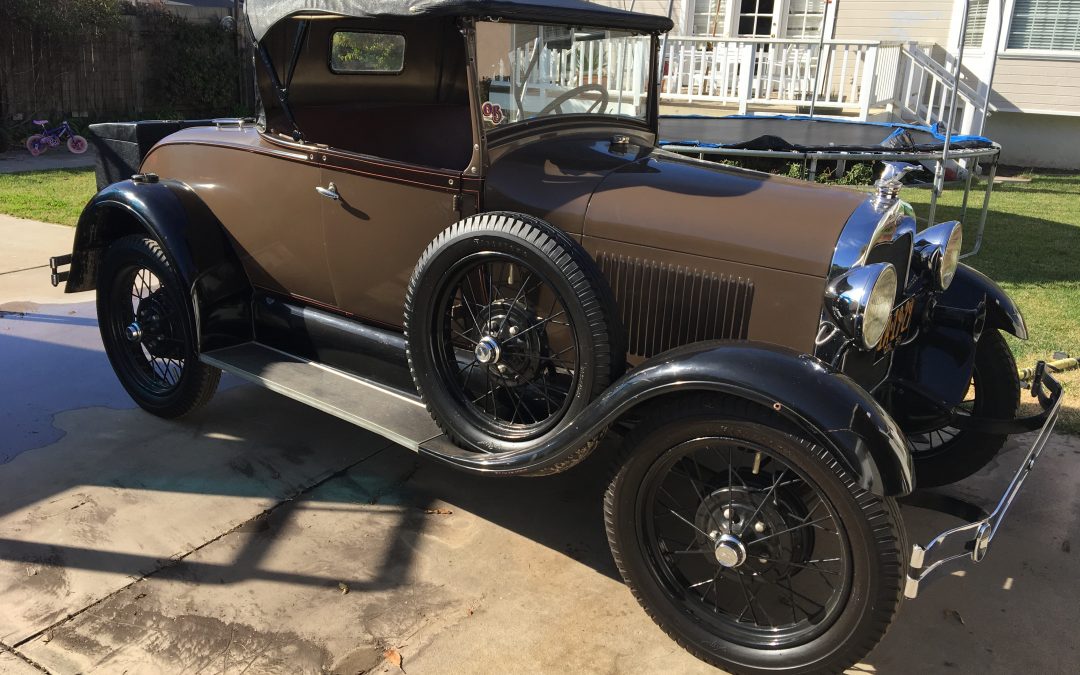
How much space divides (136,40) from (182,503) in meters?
13.7

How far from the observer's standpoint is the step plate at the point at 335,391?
10.3 feet

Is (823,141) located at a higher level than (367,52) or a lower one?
lower

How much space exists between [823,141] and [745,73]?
4.65 metres

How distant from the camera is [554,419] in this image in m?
2.90

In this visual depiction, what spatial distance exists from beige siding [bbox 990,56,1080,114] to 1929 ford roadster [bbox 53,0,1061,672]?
38.0ft

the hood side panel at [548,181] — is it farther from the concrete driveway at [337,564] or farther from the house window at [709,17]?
the house window at [709,17]

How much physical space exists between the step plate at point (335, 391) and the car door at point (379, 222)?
30 centimetres

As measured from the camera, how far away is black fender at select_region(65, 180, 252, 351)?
3.72 meters

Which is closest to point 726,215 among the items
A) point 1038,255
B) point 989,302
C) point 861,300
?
point 861,300

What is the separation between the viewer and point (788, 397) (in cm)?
227

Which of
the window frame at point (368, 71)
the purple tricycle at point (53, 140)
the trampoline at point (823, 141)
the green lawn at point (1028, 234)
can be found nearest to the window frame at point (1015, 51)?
the green lawn at point (1028, 234)

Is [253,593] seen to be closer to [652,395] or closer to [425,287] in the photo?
[425,287]

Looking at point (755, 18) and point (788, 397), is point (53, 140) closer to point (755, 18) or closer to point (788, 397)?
point (755, 18)

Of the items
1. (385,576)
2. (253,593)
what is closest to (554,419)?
(385,576)
